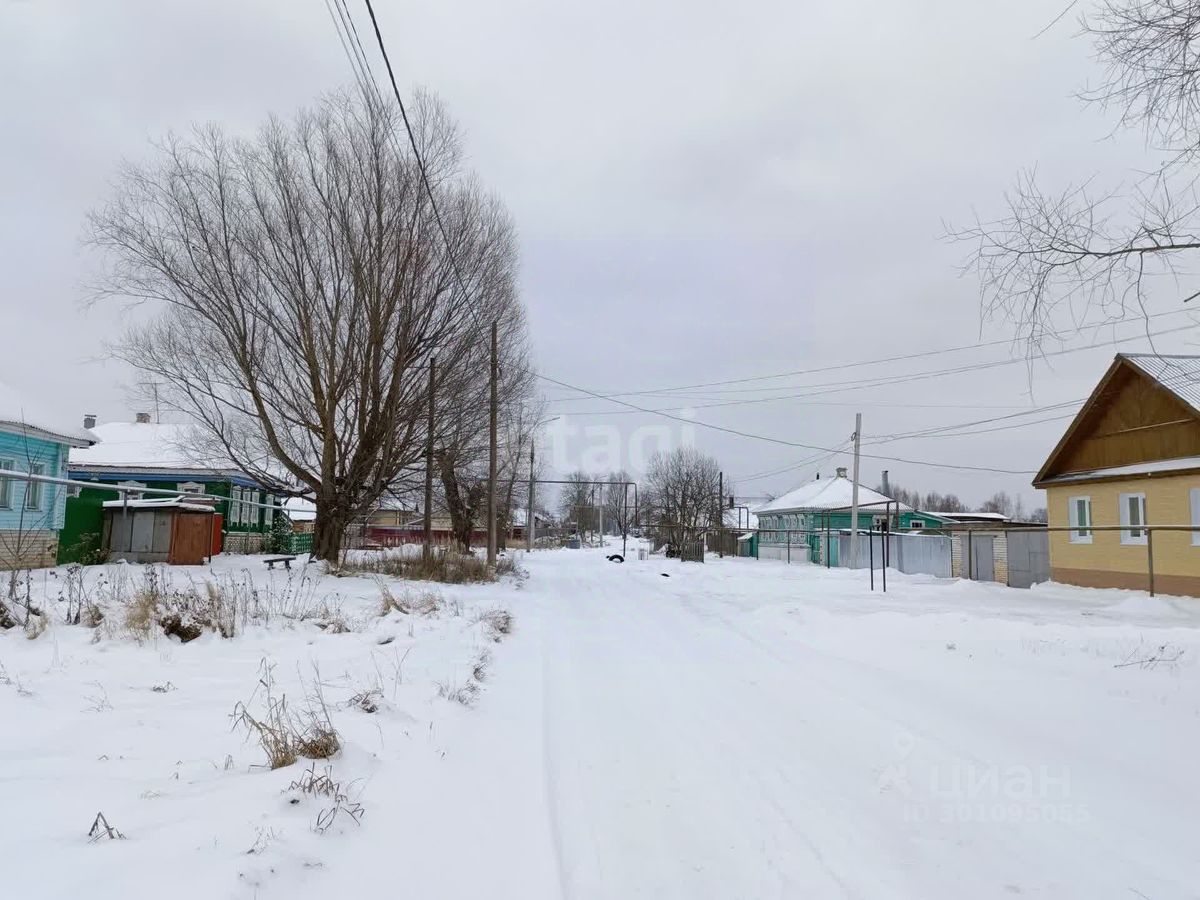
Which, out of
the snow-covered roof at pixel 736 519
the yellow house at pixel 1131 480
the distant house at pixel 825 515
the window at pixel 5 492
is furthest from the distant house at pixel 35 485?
the snow-covered roof at pixel 736 519

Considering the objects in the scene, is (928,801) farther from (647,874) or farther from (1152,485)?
(1152,485)

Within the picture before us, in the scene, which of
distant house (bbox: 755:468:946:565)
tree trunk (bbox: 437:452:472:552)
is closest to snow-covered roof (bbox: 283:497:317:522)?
tree trunk (bbox: 437:452:472:552)

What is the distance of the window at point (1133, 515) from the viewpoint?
1995 cm

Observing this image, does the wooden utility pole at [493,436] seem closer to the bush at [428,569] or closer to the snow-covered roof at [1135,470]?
the bush at [428,569]

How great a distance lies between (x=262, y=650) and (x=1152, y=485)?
71.7 ft

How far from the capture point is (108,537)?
2070cm

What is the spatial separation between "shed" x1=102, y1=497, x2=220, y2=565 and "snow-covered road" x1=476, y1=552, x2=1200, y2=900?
50.3ft

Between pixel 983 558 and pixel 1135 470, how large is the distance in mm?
7941

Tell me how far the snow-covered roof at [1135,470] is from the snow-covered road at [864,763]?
445 inches

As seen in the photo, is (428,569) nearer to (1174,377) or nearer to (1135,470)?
(1135,470)

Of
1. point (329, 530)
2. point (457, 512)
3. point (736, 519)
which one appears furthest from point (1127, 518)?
point (736, 519)

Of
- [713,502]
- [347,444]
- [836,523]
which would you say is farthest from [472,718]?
[713,502]

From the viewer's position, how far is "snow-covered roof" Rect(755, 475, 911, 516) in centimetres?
4897

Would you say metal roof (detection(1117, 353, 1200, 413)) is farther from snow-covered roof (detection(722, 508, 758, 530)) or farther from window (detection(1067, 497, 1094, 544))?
snow-covered roof (detection(722, 508, 758, 530))
